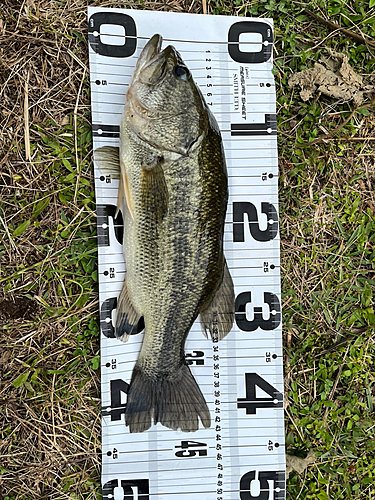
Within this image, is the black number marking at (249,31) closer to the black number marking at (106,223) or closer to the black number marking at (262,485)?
the black number marking at (106,223)

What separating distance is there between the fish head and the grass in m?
0.53

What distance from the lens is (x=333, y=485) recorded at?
274 cm

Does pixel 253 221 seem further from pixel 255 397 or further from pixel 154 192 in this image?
pixel 255 397

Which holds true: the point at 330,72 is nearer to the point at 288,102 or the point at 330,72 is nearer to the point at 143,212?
the point at 288,102

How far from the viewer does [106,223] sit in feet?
8.43

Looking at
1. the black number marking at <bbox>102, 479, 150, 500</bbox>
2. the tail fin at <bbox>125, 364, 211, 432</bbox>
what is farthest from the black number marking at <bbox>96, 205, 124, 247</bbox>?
the black number marking at <bbox>102, 479, 150, 500</bbox>

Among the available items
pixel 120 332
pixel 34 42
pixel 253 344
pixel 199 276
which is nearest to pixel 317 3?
pixel 34 42

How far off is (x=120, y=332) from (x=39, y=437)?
829 millimetres

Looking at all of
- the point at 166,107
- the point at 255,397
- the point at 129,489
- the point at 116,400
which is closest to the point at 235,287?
the point at 255,397

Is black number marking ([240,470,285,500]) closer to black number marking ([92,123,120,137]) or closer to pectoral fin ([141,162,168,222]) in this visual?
pectoral fin ([141,162,168,222])

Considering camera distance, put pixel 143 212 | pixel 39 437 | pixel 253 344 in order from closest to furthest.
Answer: pixel 143 212 < pixel 39 437 < pixel 253 344

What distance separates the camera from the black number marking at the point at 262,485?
2.62 m

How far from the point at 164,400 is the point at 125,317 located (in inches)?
22.5

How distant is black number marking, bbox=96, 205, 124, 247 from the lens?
8.41ft
